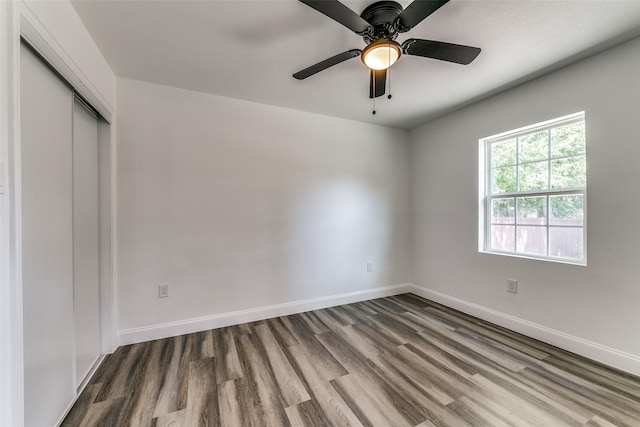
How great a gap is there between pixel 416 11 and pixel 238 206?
218cm

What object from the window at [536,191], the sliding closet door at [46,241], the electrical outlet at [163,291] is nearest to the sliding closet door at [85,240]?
the sliding closet door at [46,241]

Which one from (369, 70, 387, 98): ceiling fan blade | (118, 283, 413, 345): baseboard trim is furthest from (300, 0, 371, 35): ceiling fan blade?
(118, 283, 413, 345): baseboard trim

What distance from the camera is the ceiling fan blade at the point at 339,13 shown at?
1.11 meters

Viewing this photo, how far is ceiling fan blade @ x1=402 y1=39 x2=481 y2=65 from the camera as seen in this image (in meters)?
1.42

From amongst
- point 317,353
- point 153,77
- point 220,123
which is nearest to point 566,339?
point 317,353

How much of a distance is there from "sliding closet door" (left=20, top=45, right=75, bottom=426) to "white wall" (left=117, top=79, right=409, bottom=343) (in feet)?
2.44

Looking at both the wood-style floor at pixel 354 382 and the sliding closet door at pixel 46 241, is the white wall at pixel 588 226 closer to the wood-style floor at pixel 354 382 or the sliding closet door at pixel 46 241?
the wood-style floor at pixel 354 382

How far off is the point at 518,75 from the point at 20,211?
3540 millimetres

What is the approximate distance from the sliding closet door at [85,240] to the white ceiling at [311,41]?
2.18 feet

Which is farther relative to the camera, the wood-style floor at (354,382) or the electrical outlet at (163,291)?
the electrical outlet at (163,291)

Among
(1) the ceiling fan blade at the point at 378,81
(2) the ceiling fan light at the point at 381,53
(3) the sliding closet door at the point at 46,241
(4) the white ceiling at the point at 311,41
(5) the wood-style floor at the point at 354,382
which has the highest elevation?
(4) the white ceiling at the point at 311,41

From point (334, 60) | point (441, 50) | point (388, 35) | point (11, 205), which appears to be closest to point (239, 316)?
point (11, 205)

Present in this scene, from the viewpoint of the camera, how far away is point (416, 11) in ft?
3.97

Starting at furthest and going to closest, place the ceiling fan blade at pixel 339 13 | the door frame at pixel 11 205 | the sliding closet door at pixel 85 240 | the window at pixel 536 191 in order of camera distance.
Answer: the window at pixel 536 191 → the sliding closet door at pixel 85 240 → the ceiling fan blade at pixel 339 13 → the door frame at pixel 11 205
